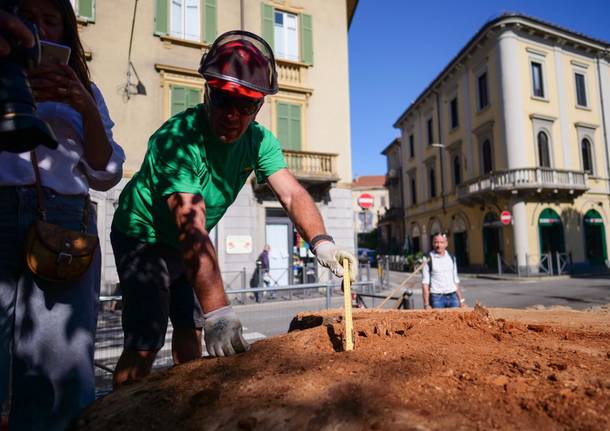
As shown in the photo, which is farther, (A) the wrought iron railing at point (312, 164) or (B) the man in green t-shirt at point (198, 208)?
(A) the wrought iron railing at point (312, 164)

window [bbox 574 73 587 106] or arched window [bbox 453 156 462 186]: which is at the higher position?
window [bbox 574 73 587 106]

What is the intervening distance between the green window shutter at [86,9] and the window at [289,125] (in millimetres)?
5972

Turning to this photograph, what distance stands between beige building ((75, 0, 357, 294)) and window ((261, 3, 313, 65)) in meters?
0.04

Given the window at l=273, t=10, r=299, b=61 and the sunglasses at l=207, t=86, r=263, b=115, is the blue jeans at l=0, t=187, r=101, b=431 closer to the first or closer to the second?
the sunglasses at l=207, t=86, r=263, b=115

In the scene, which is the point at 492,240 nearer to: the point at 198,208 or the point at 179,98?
the point at 179,98

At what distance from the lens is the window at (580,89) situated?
2138 centimetres

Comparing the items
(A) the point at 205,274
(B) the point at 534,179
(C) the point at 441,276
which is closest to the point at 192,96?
(C) the point at 441,276

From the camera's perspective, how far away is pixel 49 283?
1.50m

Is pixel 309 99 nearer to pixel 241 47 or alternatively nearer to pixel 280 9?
pixel 280 9

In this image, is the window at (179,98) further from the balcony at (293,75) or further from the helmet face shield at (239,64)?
the helmet face shield at (239,64)

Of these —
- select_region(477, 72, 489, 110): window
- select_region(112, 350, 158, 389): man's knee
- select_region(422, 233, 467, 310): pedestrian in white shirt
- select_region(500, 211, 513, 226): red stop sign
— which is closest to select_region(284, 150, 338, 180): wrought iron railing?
select_region(422, 233, 467, 310): pedestrian in white shirt

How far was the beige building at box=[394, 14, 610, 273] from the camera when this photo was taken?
19.3 m

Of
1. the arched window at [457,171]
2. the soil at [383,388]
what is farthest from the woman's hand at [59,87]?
the arched window at [457,171]

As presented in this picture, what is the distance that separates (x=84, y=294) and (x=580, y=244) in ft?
77.4
